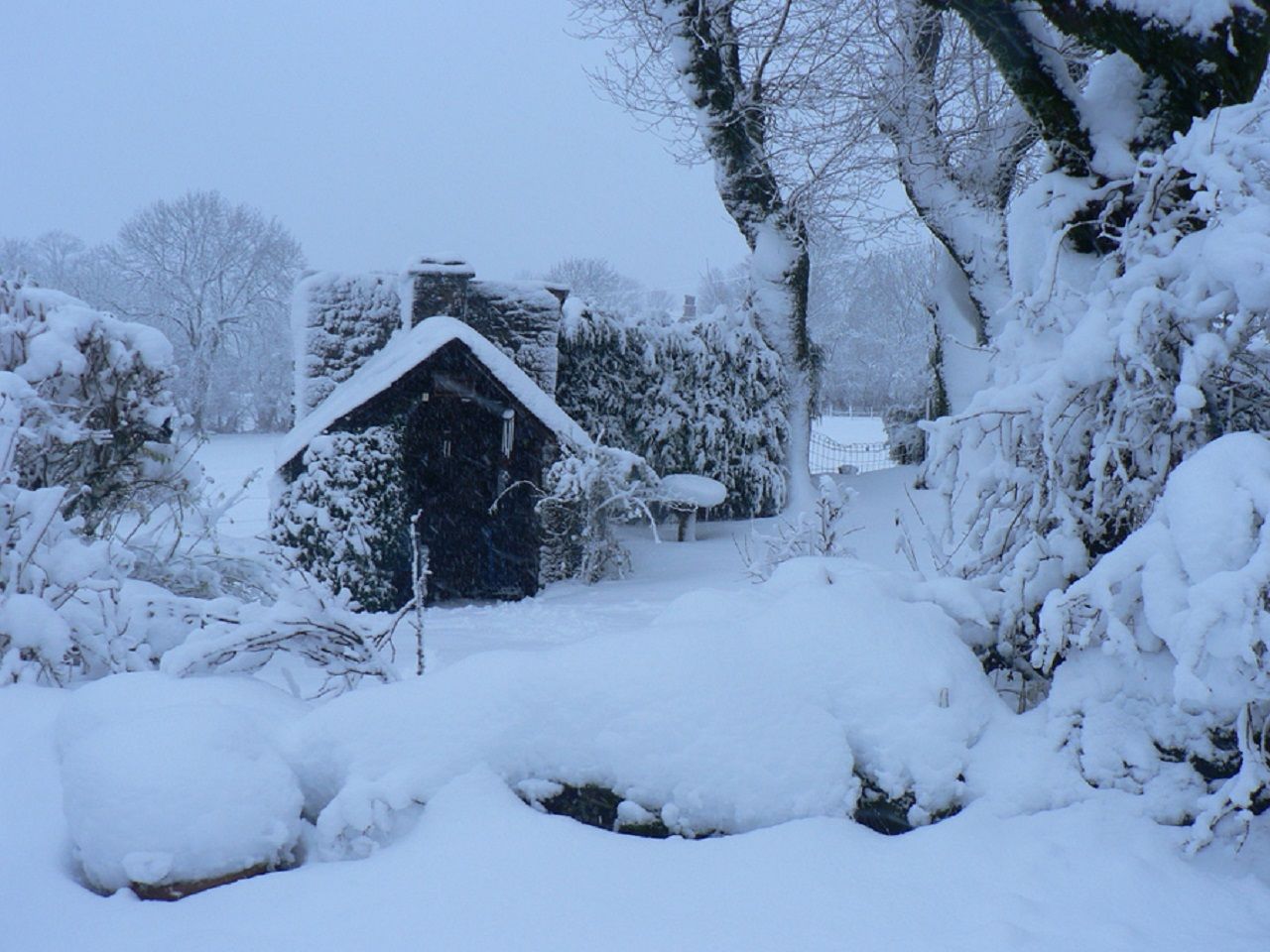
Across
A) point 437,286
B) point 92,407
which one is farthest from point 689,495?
point 92,407

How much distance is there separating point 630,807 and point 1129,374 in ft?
7.19

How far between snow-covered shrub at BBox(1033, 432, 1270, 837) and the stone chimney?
963 centimetres

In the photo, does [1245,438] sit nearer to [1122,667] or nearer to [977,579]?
[1122,667]

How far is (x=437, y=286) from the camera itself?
452 inches

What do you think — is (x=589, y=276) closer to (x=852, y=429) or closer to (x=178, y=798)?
(x=852, y=429)

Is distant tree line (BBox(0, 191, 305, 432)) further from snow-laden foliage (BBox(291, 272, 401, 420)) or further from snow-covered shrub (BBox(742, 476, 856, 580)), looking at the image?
snow-covered shrub (BBox(742, 476, 856, 580))

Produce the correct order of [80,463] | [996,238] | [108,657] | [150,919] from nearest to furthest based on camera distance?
[150,919] < [108,657] < [80,463] < [996,238]

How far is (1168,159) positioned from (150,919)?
12.6ft

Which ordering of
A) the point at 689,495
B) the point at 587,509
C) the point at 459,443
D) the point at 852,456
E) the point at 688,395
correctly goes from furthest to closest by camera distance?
the point at 852,456
the point at 688,395
the point at 689,495
the point at 587,509
the point at 459,443

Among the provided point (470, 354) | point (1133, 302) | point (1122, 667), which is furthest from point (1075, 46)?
point (1122, 667)

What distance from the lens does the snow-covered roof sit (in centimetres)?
987

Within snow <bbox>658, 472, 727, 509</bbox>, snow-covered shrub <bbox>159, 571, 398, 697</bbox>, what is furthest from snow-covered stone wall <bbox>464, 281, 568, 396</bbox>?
snow-covered shrub <bbox>159, 571, 398, 697</bbox>

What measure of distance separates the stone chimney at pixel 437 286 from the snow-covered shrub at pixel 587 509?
2458 millimetres

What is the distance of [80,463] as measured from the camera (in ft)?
18.4
